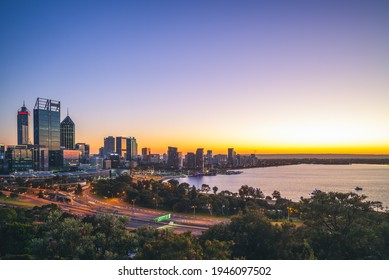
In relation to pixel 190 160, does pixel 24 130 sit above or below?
above

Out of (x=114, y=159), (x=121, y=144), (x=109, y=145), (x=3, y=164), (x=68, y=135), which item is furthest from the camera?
(x=114, y=159)

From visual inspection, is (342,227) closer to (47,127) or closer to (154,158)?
(47,127)

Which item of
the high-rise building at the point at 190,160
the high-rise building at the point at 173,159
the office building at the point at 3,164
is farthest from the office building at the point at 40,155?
the high-rise building at the point at 190,160

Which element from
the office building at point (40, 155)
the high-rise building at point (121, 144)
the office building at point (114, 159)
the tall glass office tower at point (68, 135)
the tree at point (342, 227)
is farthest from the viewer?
the office building at point (114, 159)

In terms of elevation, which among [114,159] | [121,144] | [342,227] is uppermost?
[121,144]

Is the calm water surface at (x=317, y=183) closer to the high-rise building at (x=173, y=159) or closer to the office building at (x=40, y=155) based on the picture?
the high-rise building at (x=173, y=159)

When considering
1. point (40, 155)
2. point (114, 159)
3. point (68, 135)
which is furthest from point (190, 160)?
point (40, 155)

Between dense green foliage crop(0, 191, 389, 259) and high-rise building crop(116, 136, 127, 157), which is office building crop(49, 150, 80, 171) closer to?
dense green foliage crop(0, 191, 389, 259)

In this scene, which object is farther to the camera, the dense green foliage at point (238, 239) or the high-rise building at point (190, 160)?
the high-rise building at point (190, 160)
